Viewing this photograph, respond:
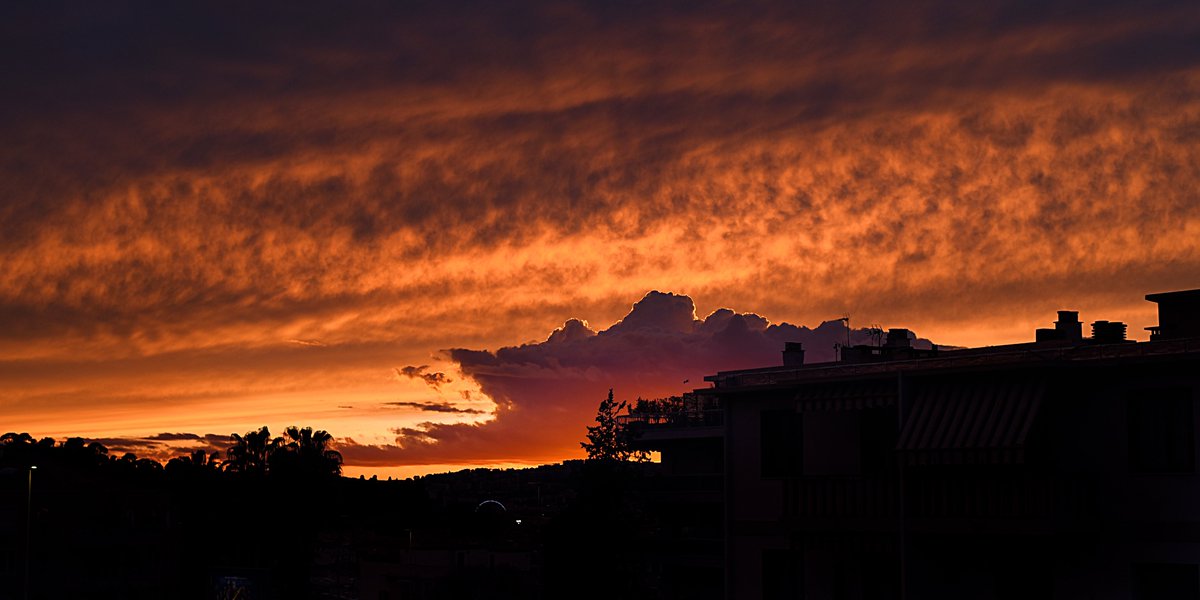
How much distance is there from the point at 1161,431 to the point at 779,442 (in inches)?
450

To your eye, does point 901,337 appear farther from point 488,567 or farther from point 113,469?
point 113,469

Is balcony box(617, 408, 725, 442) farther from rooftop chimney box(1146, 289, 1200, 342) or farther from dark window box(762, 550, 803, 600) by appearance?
rooftop chimney box(1146, 289, 1200, 342)

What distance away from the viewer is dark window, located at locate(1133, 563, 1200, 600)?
1252 inches

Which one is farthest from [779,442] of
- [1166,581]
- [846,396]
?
[1166,581]

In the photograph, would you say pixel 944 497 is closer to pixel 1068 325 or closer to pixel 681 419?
pixel 1068 325

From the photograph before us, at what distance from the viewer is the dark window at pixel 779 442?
40438mm

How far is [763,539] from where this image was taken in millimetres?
41062

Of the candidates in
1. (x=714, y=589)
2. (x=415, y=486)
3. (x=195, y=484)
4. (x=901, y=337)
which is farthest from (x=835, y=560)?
(x=415, y=486)

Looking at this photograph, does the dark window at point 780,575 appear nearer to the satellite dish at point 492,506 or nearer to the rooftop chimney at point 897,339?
the rooftop chimney at point 897,339

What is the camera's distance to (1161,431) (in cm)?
3250

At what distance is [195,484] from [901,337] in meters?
95.3

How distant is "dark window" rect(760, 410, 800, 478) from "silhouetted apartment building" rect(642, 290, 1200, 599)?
47 millimetres

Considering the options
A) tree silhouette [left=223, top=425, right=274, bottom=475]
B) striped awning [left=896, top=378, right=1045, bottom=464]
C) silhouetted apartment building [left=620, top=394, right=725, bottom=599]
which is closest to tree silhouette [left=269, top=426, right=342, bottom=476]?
tree silhouette [left=223, top=425, right=274, bottom=475]

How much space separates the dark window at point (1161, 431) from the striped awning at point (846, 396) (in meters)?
6.03
